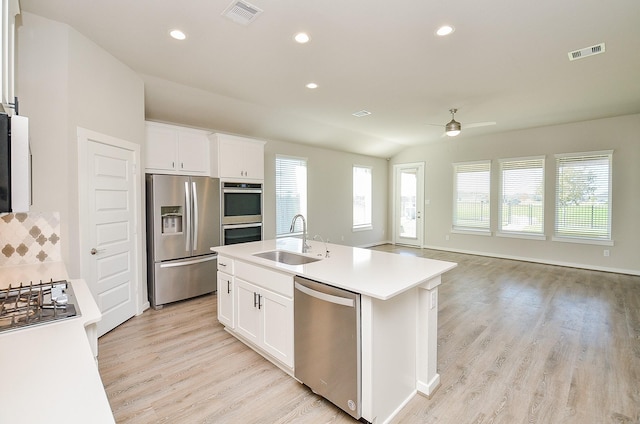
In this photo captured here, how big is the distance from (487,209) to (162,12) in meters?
7.12

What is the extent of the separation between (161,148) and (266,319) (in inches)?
114

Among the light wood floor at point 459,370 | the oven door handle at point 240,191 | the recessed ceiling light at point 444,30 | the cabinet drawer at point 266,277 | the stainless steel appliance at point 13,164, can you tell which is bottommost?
the light wood floor at point 459,370

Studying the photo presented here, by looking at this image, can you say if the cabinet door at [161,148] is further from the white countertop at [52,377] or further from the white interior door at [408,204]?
the white interior door at [408,204]

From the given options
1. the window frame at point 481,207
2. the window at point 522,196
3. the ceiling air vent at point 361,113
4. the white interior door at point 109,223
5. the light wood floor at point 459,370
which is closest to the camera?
the light wood floor at point 459,370

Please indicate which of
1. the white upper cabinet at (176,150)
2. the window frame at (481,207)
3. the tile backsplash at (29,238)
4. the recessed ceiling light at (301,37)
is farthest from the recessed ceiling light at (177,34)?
the window frame at (481,207)

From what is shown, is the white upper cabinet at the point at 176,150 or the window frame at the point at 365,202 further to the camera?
→ the window frame at the point at 365,202

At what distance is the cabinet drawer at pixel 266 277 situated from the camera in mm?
2256

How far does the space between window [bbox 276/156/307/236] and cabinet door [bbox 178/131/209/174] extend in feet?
5.81

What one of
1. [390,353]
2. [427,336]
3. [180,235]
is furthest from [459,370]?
[180,235]

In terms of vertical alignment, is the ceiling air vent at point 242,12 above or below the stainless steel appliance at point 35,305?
above

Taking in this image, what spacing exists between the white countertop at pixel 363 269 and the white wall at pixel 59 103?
139 centimetres

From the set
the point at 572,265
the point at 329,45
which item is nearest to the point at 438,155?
the point at 572,265

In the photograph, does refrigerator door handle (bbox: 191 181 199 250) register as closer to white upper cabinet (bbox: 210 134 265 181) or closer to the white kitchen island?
white upper cabinet (bbox: 210 134 265 181)

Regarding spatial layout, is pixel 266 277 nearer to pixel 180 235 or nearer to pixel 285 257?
pixel 285 257
